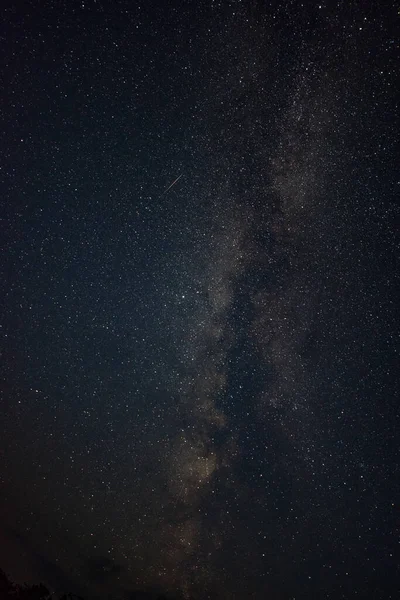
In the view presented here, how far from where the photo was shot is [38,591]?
17.0m

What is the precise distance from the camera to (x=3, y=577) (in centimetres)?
1950

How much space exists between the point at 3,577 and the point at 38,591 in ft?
12.8

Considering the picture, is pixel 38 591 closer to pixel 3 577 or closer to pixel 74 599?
pixel 74 599

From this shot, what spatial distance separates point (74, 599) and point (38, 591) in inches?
64.7

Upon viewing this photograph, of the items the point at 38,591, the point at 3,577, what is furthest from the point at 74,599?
the point at 3,577

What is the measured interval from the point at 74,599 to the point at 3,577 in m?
5.10

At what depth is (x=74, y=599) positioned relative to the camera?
17.1 m

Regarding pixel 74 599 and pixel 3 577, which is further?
pixel 3 577

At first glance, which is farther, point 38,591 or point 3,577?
point 3,577
